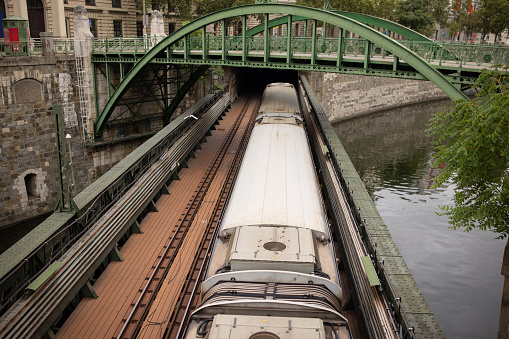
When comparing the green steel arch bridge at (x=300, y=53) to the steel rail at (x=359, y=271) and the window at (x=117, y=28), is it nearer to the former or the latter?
the steel rail at (x=359, y=271)

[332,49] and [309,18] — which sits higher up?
[309,18]

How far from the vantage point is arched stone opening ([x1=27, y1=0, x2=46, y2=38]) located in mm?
39531

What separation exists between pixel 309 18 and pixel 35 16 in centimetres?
2748

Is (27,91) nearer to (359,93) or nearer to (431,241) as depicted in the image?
(431,241)

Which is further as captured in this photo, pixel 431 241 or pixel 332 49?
pixel 431 241

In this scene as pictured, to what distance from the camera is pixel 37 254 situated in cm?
1167

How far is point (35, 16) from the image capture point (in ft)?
130

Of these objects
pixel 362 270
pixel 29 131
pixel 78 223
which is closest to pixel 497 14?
pixel 362 270

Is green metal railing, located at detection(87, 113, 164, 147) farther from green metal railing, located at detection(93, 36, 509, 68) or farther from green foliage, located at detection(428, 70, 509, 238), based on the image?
green foliage, located at detection(428, 70, 509, 238)

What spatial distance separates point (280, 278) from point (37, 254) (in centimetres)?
626

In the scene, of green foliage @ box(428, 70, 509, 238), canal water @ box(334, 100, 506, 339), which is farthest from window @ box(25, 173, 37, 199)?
green foliage @ box(428, 70, 509, 238)

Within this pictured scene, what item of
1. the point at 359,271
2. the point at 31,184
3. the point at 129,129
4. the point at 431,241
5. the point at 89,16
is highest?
the point at 89,16

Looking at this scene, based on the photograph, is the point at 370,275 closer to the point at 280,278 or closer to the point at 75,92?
the point at 280,278

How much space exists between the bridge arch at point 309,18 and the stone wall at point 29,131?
135 inches
